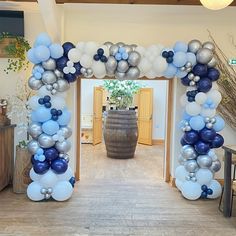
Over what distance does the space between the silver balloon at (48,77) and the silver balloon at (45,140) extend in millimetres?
728

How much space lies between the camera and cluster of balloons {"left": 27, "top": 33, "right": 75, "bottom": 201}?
172 inches

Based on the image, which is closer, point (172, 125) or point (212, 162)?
point (212, 162)

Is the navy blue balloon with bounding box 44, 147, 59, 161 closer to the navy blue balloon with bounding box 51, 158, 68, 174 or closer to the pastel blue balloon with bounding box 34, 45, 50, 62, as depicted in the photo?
the navy blue balloon with bounding box 51, 158, 68, 174

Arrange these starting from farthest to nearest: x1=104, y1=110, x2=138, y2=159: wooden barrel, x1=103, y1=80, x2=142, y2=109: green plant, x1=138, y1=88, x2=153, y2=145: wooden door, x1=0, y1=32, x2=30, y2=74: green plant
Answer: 1. x1=138, y1=88, x2=153, y2=145: wooden door
2. x1=103, y1=80, x2=142, y2=109: green plant
3. x1=104, y1=110, x2=138, y2=159: wooden barrel
4. x1=0, y1=32, x2=30, y2=74: green plant

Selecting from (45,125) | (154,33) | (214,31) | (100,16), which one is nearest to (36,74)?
(45,125)

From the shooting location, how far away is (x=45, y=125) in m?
4.38

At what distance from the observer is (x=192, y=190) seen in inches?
186

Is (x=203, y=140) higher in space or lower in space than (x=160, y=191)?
higher

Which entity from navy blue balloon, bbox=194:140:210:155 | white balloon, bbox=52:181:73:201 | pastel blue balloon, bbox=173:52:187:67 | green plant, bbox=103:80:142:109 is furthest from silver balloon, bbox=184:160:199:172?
green plant, bbox=103:80:142:109

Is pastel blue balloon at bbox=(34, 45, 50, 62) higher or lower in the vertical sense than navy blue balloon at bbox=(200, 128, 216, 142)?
higher

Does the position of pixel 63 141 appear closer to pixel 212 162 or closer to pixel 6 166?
pixel 6 166

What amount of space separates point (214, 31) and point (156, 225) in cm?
338

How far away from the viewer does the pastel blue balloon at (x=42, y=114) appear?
4355 mm

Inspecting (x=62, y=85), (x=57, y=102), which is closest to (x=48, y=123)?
(x=57, y=102)
